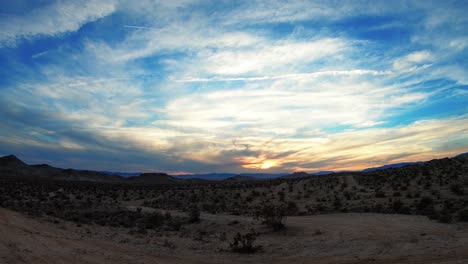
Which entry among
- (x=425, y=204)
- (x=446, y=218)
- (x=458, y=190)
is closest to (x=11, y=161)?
(x=425, y=204)

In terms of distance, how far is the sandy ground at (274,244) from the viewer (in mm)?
12086

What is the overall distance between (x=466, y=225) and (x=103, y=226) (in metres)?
21.5

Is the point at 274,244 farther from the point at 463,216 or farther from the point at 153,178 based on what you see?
the point at 153,178

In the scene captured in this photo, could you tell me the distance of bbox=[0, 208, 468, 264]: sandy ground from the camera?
12.1 m

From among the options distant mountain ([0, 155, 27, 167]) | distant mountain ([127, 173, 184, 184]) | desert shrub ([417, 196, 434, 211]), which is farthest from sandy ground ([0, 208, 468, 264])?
distant mountain ([0, 155, 27, 167])

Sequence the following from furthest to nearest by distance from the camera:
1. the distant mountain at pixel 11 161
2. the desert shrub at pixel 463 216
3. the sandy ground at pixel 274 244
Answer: the distant mountain at pixel 11 161 → the desert shrub at pixel 463 216 → the sandy ground at pixel 274 244

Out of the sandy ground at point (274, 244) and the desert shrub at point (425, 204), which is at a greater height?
the desert shrub at point (425, 204)

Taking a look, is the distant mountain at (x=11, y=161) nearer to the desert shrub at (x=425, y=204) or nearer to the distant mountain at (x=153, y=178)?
the distant mountain at (x=153, y=178)

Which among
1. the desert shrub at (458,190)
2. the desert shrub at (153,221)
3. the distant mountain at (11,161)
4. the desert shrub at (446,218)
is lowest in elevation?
the desert shrub at (153,221)

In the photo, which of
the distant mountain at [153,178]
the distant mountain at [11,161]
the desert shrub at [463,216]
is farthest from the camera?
the distant mountain at [153,178]

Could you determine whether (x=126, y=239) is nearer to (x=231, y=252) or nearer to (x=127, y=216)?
(x=231, y=252)

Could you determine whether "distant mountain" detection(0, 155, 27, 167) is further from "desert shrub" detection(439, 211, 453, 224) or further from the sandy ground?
"desert shrub" detection(439, 211, 453, 224)

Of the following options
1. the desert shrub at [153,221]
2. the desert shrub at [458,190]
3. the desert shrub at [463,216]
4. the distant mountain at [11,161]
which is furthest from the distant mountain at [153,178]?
the desert shrub at [463,216]

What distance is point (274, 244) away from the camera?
16.1 metres
